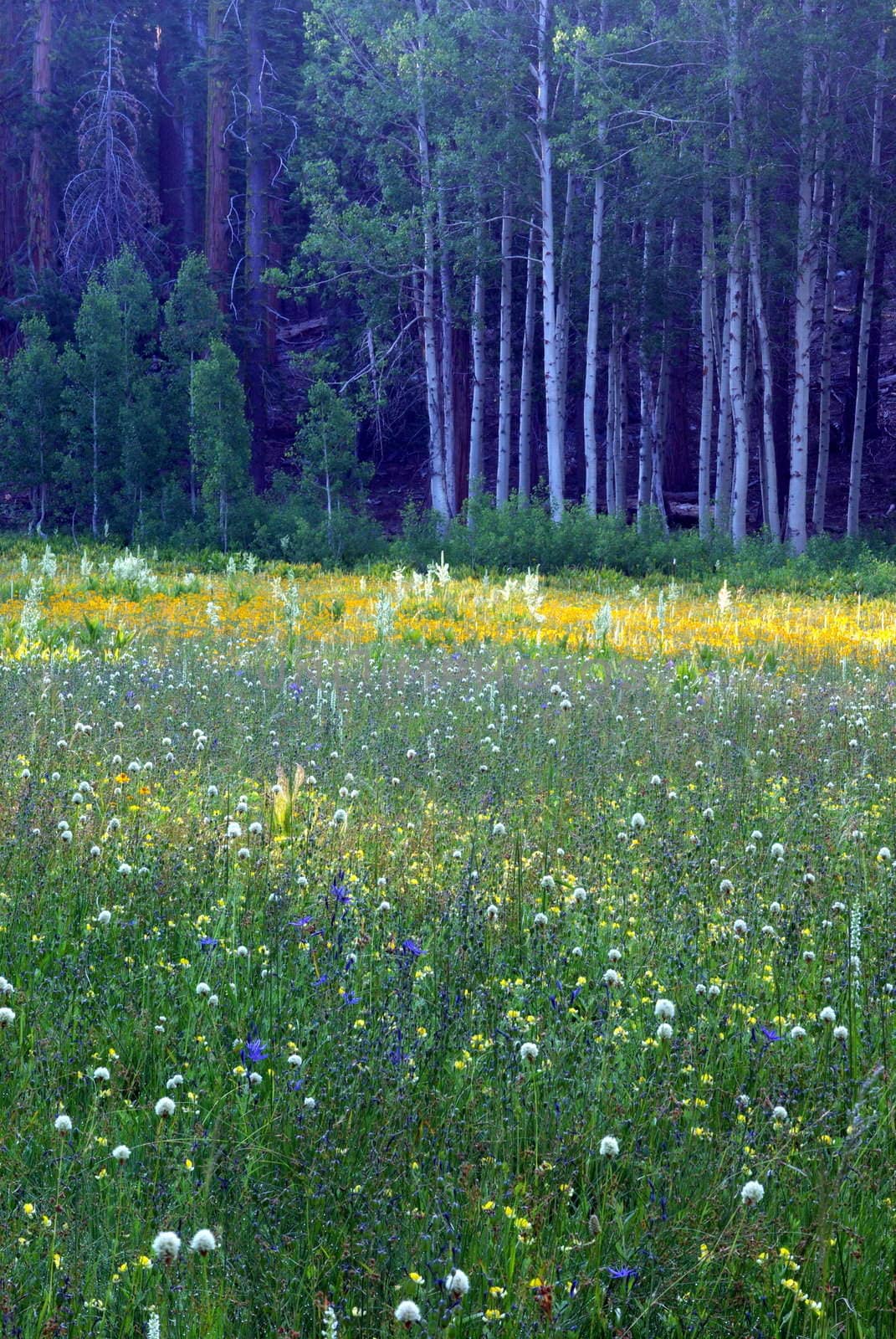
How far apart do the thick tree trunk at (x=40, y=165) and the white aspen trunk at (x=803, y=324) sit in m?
20.9

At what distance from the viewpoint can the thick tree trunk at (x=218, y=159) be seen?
1221 inches

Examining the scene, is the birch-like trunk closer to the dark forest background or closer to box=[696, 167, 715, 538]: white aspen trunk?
the dark forest background

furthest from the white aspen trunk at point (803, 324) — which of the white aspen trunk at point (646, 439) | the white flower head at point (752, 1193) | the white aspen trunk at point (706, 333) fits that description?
the white flower head at point (752, 1193)

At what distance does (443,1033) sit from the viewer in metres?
2.94

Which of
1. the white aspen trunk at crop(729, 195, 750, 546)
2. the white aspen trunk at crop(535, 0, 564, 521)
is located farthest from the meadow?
the white aspen trunk at crop(535, 0, 564, 521)

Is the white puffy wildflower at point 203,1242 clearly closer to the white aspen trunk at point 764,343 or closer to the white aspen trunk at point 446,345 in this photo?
the white aspen trunk at point 764,343

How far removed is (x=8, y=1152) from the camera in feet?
7.61

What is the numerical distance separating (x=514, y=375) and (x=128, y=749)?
35.4 meters

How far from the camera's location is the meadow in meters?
2.10

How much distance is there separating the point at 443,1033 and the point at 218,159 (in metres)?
32.7

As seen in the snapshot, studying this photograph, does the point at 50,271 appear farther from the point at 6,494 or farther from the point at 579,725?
the point at 579,725

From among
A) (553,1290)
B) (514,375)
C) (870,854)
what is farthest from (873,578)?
(514,375)

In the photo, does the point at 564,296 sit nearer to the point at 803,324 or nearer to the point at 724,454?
the point at 724,454

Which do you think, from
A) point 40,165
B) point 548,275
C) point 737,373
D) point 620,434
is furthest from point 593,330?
point 40,165
